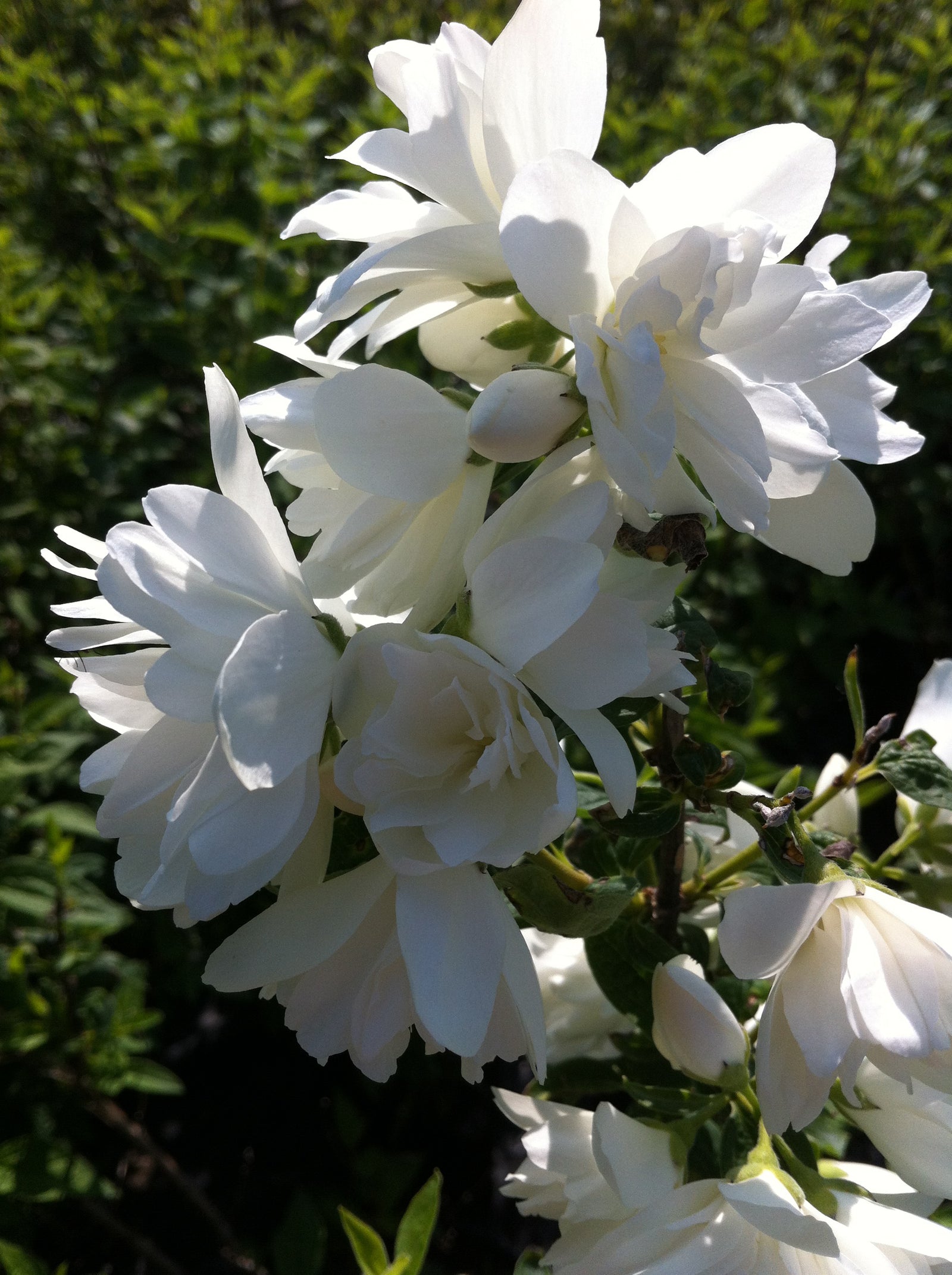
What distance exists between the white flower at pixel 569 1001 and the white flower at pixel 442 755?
1.53 ft

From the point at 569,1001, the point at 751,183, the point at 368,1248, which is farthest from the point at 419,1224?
the point at 751,183

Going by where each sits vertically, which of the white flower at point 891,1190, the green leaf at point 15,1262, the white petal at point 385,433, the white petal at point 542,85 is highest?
the white petal at point 542,85

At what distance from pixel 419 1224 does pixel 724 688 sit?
672 mm

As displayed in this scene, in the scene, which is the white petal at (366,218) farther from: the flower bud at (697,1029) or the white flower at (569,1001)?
the white flower at (569,1001)

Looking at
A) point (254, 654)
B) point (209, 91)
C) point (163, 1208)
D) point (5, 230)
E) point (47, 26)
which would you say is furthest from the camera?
point (47, 26)

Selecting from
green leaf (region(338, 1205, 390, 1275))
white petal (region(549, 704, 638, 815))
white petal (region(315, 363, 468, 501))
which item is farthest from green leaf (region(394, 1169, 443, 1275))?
white petal (region(315, 363, 468, 501))

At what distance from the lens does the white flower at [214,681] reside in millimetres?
493

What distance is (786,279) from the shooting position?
1.66 ft

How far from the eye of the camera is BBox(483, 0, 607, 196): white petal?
0.53 metres

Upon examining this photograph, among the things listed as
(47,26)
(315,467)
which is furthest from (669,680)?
(47,26)

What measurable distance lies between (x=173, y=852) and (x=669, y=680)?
0.92 ft

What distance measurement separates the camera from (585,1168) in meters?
0.72

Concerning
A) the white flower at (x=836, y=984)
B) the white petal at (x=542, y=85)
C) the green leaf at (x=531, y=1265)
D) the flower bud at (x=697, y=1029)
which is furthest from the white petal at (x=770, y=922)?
the green leaf at (x=531, y=1265)

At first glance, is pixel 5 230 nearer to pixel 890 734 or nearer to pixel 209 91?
pixel 209 91
